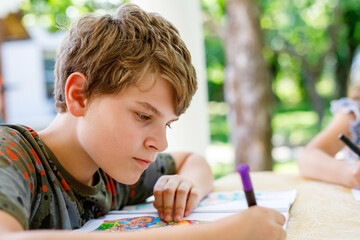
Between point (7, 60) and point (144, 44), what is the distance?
641cm

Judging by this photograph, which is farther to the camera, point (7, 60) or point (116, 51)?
point (7, 60)

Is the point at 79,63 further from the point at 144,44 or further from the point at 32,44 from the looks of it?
the point at 32,44

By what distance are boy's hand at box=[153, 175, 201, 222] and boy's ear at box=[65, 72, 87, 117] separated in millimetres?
268

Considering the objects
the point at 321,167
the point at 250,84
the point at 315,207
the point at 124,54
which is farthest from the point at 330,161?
the point at 250,84

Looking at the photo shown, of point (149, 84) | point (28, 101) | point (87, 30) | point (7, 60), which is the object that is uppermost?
point (87, 30)

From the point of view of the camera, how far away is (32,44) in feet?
22.9

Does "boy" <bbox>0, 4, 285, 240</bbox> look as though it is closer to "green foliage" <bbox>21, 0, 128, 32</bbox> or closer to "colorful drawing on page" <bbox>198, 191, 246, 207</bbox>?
"colorful drawing on page" <bbox>198, 191, 246, 207</bbox>

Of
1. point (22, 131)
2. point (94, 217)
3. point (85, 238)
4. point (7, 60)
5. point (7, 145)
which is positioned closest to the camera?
point (85, 238)

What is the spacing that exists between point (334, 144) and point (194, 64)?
66cm

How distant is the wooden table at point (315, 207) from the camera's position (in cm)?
74

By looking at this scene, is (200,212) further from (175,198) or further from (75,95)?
(75,95)

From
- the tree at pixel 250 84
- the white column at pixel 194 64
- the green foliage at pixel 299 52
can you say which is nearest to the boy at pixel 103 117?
the white column at pixel 194 64

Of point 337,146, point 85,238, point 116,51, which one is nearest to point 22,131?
point 116,51

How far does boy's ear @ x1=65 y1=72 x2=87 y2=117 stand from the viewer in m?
0.81
